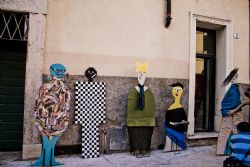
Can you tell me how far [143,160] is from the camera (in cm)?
548

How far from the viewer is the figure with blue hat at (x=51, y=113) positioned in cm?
477

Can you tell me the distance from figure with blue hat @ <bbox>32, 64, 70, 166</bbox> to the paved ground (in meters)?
0.44

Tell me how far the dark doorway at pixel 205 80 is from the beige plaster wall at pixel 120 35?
795mm

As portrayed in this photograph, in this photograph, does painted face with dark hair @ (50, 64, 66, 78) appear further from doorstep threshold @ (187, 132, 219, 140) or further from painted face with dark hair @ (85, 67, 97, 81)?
doorstep threshold @ (187, 132, 219, 140)

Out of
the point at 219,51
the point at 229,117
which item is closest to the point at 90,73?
the point at 229,117

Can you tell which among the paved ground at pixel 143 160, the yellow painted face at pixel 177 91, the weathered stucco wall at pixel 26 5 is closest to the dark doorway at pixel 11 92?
the paved ground at pixel 143 160

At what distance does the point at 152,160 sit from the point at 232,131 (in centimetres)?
190

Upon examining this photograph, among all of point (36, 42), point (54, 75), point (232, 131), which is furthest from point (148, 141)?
point (36, 42)

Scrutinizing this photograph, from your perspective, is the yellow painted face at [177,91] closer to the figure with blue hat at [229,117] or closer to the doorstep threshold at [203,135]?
the figure with blue hat at [229,117]

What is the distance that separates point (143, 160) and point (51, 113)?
7.04 ft

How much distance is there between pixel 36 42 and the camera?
5414 mm

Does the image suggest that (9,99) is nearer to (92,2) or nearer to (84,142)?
(84,142)

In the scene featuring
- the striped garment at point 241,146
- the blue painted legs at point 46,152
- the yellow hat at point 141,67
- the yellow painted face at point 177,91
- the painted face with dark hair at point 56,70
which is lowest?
the blue painted legs at point 46,152

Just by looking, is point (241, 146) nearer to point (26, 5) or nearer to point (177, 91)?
point (177, 91)
